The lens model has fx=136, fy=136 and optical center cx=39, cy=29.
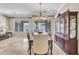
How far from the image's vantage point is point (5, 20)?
1255 cm

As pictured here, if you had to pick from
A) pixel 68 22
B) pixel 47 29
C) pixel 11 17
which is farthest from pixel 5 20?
pixel 68 22

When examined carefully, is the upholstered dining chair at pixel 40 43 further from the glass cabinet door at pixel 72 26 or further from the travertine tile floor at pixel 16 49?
the glass cabinet door at pixel 72 26

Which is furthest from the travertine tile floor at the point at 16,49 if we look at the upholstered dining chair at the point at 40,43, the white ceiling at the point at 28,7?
the white ceiling at the point at 28,7

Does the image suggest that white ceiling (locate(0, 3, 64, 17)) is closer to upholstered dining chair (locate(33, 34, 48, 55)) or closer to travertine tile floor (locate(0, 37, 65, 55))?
travertine tile floor (locate(0, 37, 65, 55))

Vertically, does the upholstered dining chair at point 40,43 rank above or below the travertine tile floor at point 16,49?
above

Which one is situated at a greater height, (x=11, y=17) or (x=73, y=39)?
(x=11, y=17)

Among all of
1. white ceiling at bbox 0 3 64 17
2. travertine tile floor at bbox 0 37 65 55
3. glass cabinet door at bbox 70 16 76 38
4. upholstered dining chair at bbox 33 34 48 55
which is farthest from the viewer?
white ceiling at bbox 0 3 64 17

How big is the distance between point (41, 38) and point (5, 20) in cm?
871

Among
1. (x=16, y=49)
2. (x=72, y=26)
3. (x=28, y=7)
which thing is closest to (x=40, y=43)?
(x=72, y=26)

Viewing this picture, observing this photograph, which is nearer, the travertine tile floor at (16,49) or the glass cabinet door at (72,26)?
the glass cabinet door at (72,26)

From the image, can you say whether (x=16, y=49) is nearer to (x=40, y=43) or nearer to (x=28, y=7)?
(x=40, y=43)

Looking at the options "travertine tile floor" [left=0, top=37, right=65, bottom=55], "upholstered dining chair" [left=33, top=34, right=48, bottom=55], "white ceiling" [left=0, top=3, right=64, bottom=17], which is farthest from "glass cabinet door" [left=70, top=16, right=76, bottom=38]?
"white ceiling" [left=0, top=3, right=64, bottom=17]

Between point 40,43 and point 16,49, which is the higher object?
point 40,43
